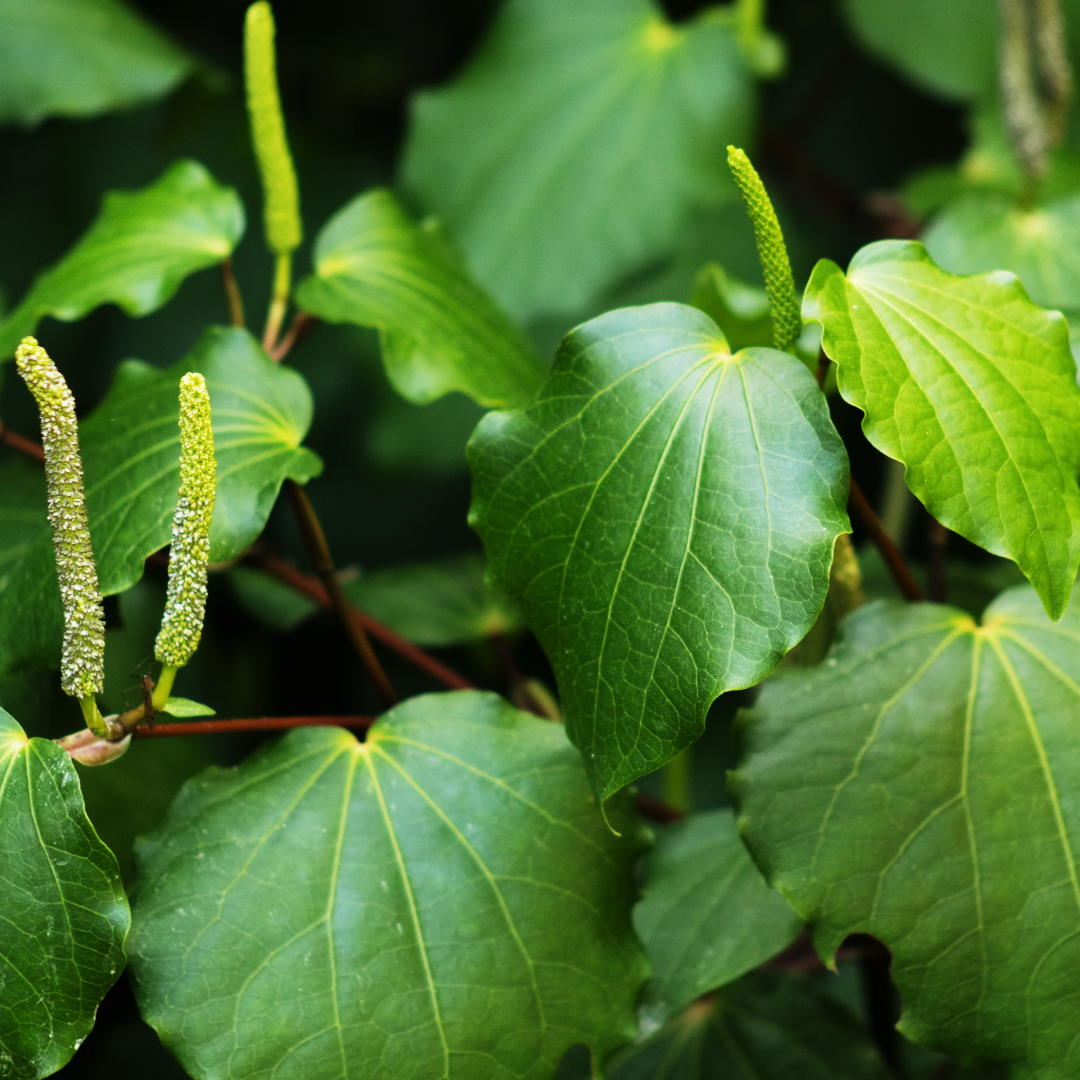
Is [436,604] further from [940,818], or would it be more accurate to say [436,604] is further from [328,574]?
[940,818]

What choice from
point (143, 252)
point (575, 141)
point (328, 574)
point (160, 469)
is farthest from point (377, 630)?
point (575, 141)

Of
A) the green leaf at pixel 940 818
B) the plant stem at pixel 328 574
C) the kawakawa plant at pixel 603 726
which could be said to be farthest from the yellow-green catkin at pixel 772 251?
the plant stem at pixel 328 574

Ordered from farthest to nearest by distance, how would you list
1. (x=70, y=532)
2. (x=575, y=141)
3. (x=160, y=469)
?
(x=575, y=141), (x=160, y=469), (x=70, y=532)

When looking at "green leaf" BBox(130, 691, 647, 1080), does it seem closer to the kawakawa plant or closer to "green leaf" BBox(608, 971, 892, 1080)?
the kawakawa plant

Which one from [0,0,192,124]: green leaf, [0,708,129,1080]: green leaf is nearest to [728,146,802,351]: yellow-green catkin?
[0,708,129,1080]: green leaf

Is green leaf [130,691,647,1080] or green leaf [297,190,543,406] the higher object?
green leaf [297,190,543,406]

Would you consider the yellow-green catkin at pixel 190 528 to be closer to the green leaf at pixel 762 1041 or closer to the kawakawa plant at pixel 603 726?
the kawakawa plant at pixel 603 726
